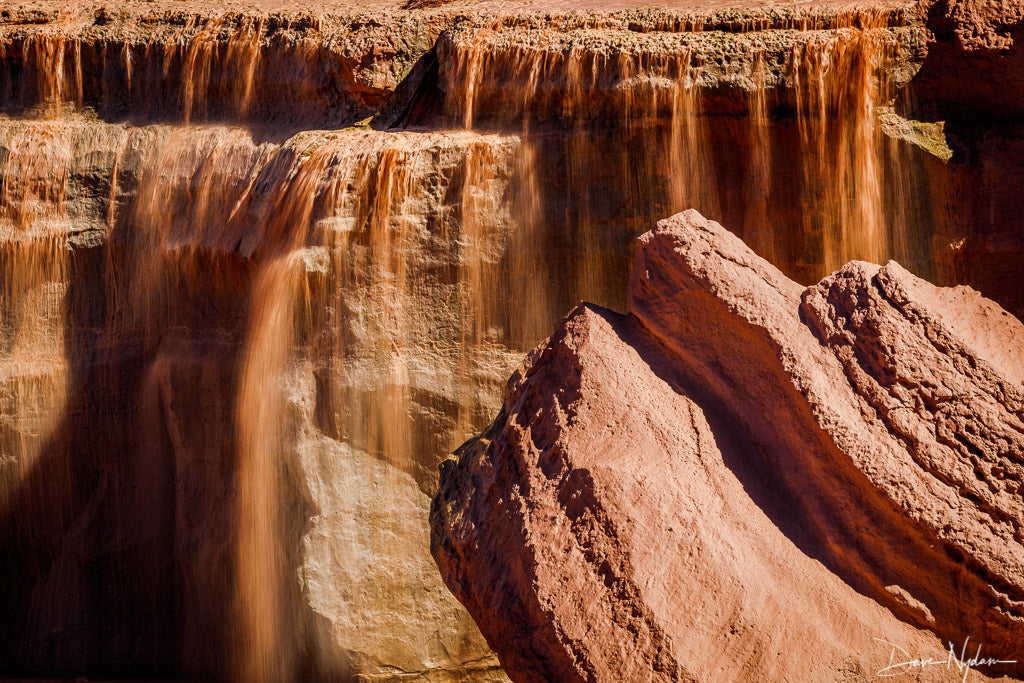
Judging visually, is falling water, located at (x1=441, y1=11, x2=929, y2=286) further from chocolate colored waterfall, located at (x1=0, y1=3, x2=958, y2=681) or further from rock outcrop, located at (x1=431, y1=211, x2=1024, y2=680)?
rock outcrop, located at (x1=431, y1=211, x2=1024, y2=680)

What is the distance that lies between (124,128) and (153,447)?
6.90 ft

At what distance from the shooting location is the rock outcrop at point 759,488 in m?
2.48

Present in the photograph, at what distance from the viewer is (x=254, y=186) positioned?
5449mm

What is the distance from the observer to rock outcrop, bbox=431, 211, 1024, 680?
2482 mm

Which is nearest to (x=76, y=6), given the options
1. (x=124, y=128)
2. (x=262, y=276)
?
(x=124, y=128)

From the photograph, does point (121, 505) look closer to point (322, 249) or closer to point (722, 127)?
point (322, 249)

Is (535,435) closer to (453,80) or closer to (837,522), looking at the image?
(837,522)

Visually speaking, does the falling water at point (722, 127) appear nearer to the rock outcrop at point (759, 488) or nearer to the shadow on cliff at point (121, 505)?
the rock outcrop at point (759, 488)

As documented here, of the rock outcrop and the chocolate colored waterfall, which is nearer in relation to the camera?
the rock outcrop

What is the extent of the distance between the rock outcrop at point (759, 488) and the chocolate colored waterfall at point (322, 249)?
2014mm
